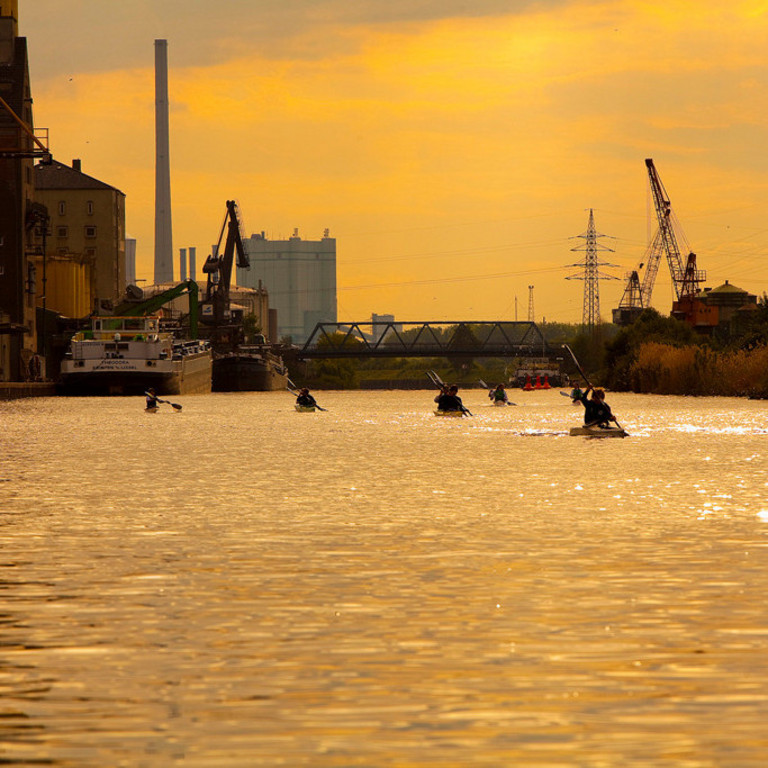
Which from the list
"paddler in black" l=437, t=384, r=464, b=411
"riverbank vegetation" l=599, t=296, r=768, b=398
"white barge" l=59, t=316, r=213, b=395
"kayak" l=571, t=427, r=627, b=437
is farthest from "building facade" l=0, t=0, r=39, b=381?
"kayak" l=571, t=427, r=627, b=437

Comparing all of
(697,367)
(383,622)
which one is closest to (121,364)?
(697,367)

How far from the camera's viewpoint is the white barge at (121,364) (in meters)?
121

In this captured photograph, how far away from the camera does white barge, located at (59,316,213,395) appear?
12094 centimetres

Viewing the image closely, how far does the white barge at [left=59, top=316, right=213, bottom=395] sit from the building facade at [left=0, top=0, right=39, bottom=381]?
4644mm

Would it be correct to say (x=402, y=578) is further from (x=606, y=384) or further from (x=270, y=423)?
(x=606, y=384)

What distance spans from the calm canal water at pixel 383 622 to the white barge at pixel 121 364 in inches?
3503

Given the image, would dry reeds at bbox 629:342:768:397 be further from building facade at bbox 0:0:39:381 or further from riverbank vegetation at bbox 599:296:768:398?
building facade at bbox 0:0:39:381

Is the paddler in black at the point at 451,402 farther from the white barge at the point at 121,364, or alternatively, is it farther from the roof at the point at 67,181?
the roof at the point at 67,181

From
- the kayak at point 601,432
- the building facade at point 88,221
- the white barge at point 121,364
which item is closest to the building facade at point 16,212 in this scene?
the white barge at point 121,364

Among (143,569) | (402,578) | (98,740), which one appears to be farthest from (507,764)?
(143,569)

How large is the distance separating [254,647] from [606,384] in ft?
420

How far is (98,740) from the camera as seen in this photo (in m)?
9.61

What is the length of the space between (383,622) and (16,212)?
122m

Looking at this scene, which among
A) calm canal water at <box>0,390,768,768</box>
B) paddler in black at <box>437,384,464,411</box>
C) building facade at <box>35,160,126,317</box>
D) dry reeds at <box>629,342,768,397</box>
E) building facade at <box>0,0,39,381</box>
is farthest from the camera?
building facade at <box>35,160,126,317</box>
